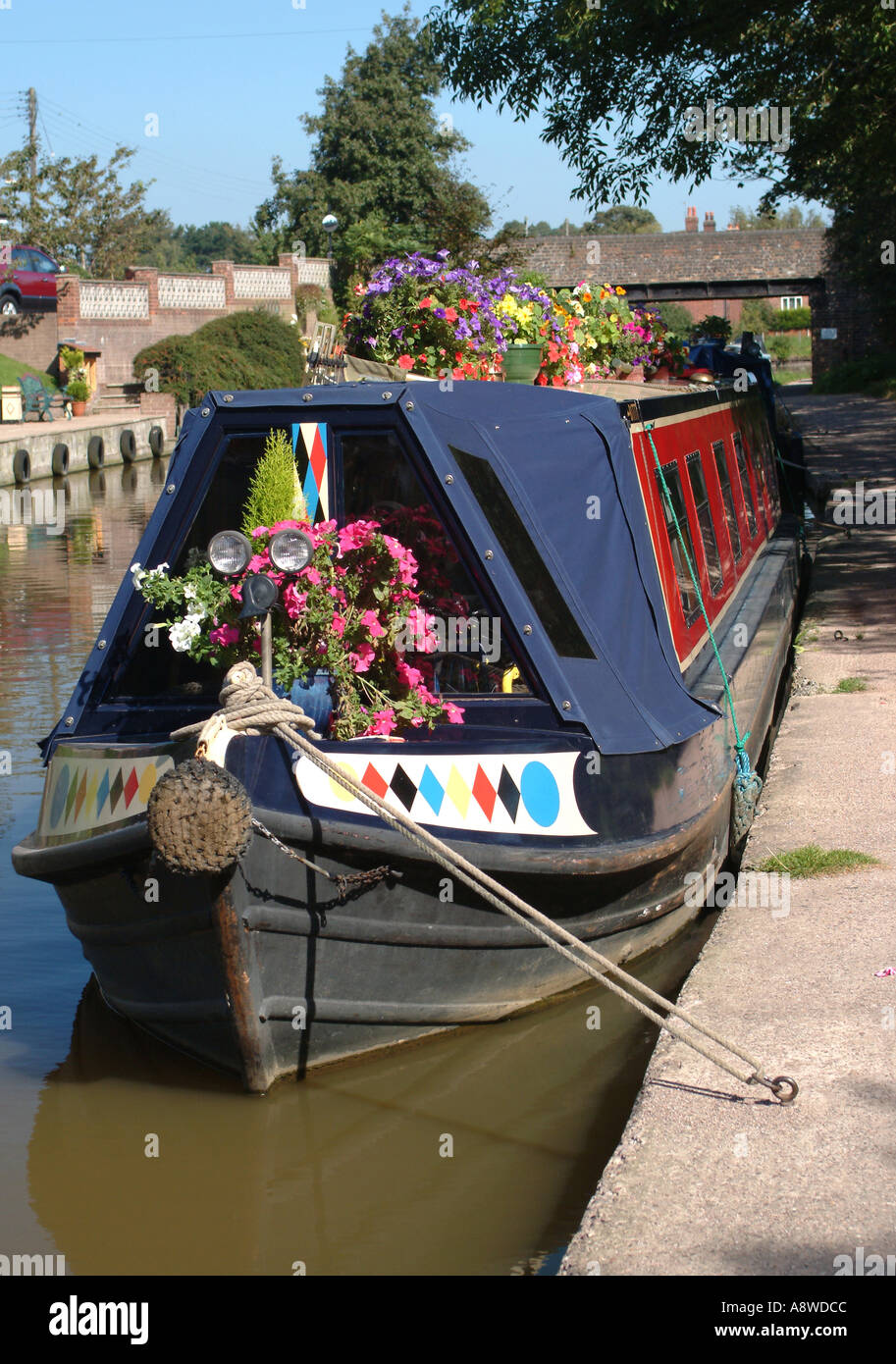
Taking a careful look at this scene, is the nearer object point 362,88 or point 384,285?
point 384,285

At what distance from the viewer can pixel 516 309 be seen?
24.5ft

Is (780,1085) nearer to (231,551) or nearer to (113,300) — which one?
Result: (231,551)

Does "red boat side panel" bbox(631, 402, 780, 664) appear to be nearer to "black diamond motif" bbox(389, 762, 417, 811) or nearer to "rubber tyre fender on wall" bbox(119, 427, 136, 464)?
"black diamond motif" bbox(389, 762, 417, 811)

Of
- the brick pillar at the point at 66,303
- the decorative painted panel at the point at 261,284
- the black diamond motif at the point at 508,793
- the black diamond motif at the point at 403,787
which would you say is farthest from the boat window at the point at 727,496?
the decorative painted panel at the point at 261,284

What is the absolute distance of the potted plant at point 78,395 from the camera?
127 ft

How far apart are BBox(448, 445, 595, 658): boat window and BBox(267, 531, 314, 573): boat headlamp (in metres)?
0.93

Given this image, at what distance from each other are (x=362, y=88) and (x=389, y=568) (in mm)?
64834

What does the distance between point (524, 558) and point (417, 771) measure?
37.6 inches

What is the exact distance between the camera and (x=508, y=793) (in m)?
5.27

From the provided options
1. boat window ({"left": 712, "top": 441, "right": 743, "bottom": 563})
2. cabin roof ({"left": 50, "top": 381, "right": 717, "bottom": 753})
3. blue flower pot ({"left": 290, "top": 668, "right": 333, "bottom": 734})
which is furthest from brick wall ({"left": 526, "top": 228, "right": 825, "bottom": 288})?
blue flower pot ({"left": 290, "top": 668, "right": 333, "bottom": 734})

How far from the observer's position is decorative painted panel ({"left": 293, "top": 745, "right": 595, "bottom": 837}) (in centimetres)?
509
